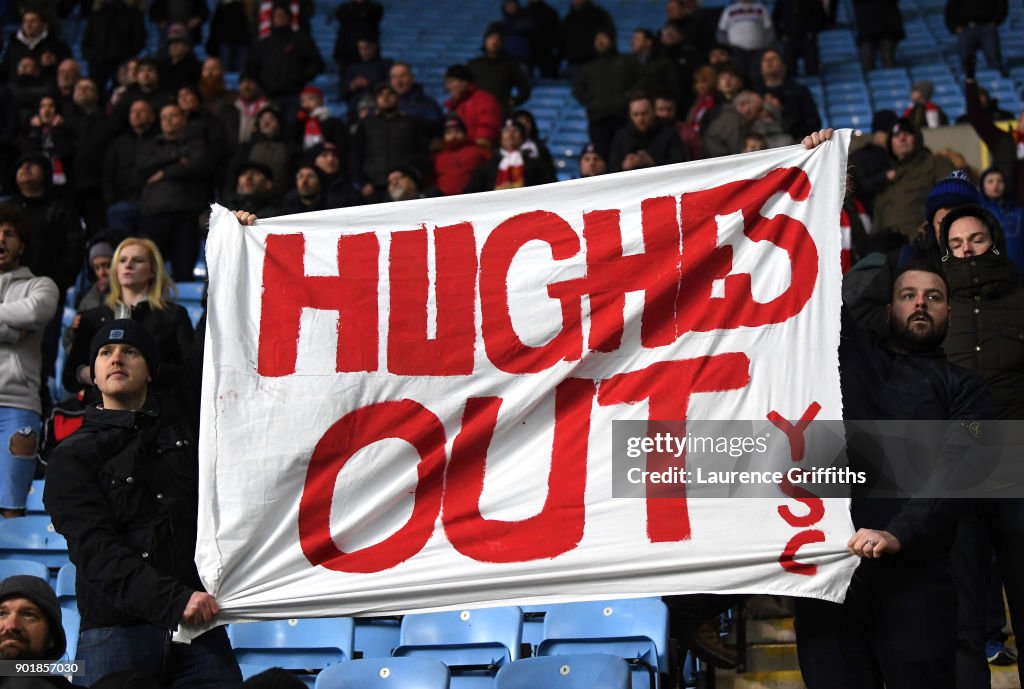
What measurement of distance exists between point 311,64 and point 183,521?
10.6 metres

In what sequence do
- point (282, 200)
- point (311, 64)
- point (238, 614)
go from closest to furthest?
point (238, 614)
point (282, 200)
point (311, 64)

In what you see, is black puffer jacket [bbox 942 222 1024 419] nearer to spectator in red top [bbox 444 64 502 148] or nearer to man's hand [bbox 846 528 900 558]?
man's hand [bbox 846 528 900 558]

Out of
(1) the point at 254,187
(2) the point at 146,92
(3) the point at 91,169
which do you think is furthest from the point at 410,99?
(1) the point at 254,187

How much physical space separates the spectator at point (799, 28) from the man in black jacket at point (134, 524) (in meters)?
11.7

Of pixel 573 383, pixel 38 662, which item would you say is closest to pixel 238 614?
pixel 38 662

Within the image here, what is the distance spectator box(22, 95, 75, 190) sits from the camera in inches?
473

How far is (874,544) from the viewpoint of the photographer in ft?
15.5

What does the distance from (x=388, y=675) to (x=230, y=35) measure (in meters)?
12.4

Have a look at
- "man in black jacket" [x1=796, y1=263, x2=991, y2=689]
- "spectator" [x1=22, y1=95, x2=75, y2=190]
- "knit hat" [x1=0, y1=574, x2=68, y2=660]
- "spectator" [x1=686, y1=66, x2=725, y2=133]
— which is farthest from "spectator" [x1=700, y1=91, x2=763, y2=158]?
"knit hat" [x1=0, y1=574, x2=68, y2=660]

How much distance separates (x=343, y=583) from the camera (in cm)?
504

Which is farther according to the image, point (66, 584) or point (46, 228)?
point (46, 228)

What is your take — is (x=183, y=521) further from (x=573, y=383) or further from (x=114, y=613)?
(x=573, y=383)

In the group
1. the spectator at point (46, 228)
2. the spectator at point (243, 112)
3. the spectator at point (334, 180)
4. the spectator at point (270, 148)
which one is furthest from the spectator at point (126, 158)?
the spectator at point (46, 228)

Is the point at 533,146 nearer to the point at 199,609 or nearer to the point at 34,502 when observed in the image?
the point at 34,502
